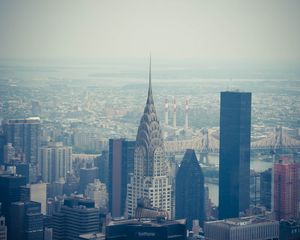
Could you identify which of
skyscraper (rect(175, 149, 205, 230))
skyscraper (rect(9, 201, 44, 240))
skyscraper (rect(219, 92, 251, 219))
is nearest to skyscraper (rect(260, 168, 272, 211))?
skyscraper (rect(219, 92, 251, 219))

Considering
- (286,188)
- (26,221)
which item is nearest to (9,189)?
(26,221)

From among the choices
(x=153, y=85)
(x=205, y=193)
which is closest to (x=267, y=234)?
(x=205, y=193)

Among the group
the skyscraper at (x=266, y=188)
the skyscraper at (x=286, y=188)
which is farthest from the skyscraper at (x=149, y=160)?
the skyscraper at (x=286, y=188)

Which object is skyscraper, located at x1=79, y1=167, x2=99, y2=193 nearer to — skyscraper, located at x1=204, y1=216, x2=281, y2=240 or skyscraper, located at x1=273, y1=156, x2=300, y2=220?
skyscraper, located at x1=273, y1=156, x2=300, y2=220

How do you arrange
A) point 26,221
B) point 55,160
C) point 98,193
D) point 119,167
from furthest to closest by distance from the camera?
point 55,160
point 119,167
point 98,193
point 26,221

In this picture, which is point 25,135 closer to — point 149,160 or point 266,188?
point 149,160

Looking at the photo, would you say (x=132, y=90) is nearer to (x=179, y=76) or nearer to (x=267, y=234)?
(x=179, y=76)
